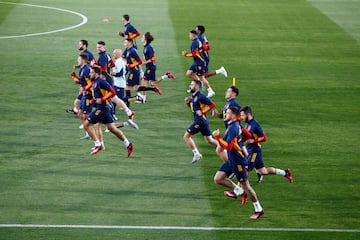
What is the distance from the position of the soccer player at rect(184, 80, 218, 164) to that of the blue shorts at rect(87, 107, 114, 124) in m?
2.17

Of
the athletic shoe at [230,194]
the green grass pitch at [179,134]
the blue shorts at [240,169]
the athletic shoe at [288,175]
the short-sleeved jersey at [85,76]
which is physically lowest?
the green grass pitch at [179,134]

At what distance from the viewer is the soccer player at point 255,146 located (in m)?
19.7

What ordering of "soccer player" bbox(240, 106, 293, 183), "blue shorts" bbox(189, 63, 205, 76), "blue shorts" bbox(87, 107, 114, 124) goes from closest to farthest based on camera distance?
"soccer player" bbox(240, 106, 293, 183)
"blue shorts" bbox(87, 107, 114, 124)
"blue shorts" bbox(189, 63, 205, 76)

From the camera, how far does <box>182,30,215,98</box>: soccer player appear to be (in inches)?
1131

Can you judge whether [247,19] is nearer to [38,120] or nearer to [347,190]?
[38,120]

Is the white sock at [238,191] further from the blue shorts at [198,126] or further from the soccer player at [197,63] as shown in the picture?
the soccer player at [197,63]

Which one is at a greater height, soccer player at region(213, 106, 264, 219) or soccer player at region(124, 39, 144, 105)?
soccer player at region(213, 106, 264, 219)

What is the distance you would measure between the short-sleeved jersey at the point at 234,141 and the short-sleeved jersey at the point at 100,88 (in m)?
4.78

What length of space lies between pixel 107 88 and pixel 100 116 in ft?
2.51

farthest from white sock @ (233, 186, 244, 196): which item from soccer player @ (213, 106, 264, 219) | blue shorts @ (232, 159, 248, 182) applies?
blue shorts @ (232, 159, 248, 182)

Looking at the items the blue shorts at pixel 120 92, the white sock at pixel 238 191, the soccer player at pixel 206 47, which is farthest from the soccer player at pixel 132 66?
the white sock at pixel 238 191

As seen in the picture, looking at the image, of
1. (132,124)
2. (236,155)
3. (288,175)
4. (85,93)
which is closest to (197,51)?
(132,124)

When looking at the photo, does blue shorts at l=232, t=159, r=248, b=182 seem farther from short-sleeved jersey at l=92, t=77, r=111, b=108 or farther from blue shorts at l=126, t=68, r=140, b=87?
blue shorts at l=126, t=68, r=140, b=87

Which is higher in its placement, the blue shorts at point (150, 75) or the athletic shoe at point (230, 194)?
the athletic shoe at point (230, 194)
